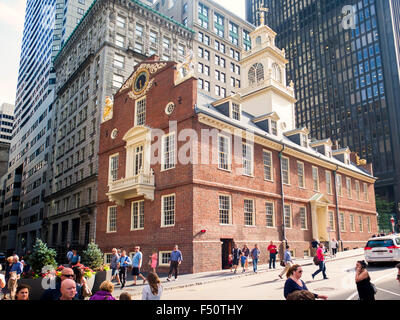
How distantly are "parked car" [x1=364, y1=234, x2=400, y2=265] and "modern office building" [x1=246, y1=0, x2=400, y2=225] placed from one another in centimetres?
6145

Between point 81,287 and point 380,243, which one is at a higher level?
point 380,243

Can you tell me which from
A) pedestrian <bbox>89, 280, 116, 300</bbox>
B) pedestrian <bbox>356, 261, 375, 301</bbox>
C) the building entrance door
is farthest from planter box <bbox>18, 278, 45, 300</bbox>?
the building entrance door

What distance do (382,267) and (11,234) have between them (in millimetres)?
89038

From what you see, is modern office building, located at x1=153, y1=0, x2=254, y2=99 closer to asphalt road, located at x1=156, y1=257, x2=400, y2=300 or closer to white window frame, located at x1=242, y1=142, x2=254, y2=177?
white window frame, located at x1=242, y1=142, x2=254, y2=177

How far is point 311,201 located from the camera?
32.5 meters

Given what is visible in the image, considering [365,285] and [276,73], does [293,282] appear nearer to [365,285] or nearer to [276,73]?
[365,285]

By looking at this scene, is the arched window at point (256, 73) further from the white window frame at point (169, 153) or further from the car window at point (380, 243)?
the car window at point (380, 243)

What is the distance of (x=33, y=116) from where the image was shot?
79.8 metres

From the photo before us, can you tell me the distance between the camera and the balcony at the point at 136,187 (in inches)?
953

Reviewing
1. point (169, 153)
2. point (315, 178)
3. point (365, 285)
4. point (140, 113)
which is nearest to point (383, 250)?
point (365, 285)

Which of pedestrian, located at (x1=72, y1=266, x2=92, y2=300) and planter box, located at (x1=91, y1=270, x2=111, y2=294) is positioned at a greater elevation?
pedestrian, located at (x1=72, y1=266, x2=92, y2=300)

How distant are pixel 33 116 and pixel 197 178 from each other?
6986 cm

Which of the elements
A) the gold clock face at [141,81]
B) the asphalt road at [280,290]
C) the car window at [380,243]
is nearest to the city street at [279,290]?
the asphalt road at [280,290]

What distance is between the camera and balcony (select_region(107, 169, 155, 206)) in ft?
79.5
